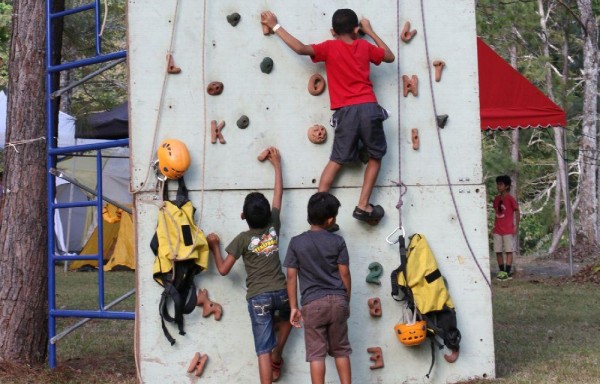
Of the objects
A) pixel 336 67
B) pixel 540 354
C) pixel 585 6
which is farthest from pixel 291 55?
pixel 585 6

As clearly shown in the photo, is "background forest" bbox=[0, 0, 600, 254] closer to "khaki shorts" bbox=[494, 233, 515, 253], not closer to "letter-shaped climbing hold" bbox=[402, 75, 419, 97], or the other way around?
"khaki shorts" bbox=[494, 233, 515, 253]

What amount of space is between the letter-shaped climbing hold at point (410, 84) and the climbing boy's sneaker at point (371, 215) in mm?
828

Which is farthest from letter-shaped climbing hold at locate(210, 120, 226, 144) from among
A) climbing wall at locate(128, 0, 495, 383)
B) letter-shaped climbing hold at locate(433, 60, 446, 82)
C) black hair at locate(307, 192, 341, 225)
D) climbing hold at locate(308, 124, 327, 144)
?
letter-shaped climbing hold at locate(433, 60, 446, 82)

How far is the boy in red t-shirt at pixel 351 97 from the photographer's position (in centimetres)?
666

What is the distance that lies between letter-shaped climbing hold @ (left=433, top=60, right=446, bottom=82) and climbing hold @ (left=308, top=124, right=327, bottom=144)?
0.88 metres

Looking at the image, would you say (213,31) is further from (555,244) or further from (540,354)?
(555,244)

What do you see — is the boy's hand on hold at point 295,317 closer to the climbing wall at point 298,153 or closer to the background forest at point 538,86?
the climbing wall at point 298,153

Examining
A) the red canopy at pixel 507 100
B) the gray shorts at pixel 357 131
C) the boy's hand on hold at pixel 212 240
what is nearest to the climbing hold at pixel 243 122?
the gray shorts at pixel 357 131

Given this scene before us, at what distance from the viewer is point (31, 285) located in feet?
25.6

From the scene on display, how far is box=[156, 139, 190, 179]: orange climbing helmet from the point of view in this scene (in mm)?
6496

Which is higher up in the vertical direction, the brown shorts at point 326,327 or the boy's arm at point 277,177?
the boy's arm at point 277,177

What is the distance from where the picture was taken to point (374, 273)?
6844 millimetres

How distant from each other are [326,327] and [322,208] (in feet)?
2.43

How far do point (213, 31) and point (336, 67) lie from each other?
34.3 inches
